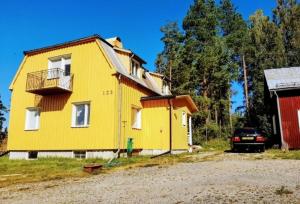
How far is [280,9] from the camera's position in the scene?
46.9 meters

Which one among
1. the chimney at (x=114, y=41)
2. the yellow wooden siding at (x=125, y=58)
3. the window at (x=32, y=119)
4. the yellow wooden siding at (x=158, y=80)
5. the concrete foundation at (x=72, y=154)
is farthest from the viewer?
the yellow wooden siding at (x=158, y=80)

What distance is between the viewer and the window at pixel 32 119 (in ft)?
65.3

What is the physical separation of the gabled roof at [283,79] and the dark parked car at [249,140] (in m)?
3.90

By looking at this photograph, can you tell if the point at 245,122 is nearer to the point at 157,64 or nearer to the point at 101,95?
the point at 157,64

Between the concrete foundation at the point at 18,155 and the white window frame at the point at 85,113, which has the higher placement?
the white window frame at the point at 85,113

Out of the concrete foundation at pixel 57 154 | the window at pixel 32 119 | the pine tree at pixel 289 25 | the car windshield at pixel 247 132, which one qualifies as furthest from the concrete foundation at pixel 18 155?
the pine tree at pixel 289 25

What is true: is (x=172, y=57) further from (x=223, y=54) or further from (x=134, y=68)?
(x=134, y=68)

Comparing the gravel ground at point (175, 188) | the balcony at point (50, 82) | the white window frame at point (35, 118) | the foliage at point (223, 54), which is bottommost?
the gravel ground at point (175, 188)

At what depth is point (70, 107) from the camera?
61.0 ft

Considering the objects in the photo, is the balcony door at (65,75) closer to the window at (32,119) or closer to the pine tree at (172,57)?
the window at (32,119)

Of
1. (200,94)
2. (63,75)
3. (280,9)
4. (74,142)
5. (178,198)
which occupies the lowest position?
(178,198)

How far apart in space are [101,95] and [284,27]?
38.3 m

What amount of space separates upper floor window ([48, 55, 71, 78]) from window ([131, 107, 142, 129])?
4.87m

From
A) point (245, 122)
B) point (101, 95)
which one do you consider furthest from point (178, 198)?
Result: point (245, 122)
